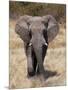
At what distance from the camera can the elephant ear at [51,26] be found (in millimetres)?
1928

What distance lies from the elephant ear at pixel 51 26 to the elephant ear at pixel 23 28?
0.57 ft

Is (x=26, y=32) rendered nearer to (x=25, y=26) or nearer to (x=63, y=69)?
(x=25, y=26)

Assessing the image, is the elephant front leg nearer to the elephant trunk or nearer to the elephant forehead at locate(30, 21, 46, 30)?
the elephant trunk

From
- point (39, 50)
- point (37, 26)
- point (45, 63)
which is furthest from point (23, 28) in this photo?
point (45, 63)

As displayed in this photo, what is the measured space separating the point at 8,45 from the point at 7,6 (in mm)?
333

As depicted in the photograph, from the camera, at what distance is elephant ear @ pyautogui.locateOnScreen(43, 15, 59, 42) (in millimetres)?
1928

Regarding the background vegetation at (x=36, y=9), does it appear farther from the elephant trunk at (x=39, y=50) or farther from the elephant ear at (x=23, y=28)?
the elephant trunk at (x=39, y=50)

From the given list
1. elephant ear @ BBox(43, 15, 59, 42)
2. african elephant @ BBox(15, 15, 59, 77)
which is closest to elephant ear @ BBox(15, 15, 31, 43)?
african elephant @ BBox(15, 15, 59, 77)

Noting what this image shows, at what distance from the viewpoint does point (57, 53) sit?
1.94 metres

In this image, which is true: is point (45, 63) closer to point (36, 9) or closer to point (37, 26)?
point (37, 26)

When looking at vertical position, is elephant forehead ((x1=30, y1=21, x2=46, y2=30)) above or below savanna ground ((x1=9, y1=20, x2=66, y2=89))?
above

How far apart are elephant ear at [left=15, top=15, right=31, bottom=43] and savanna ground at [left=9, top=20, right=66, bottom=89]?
35mm

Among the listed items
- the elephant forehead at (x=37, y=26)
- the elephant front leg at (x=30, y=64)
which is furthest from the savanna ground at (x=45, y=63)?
the elephant forehead at (x=37, y=26)

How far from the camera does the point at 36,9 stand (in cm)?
190
